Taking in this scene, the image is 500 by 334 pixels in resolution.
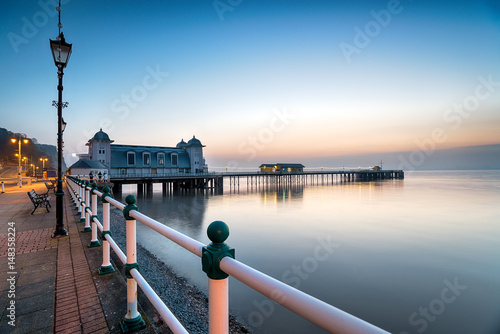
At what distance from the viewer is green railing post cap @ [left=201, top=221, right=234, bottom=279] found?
3.96 ft

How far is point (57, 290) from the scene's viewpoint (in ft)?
11.7

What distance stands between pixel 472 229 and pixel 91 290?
23.9 metres

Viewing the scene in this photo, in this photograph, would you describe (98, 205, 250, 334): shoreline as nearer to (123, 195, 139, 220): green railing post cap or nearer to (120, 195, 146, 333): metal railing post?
(120, 195, 146, 333): metal railing post

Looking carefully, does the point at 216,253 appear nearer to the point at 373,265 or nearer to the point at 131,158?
the point at 373,265

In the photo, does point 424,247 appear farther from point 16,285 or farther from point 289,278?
point 16,285

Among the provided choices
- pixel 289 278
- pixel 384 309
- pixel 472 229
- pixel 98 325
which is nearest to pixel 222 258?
pixel 98 325

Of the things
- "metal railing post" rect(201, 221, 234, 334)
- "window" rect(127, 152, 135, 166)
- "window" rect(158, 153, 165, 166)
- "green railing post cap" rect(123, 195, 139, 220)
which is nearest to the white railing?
"metal railing post" rect(201, 221, 234, 334)

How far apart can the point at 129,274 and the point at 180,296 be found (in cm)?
533

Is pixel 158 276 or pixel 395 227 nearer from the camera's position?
pixel 158 276

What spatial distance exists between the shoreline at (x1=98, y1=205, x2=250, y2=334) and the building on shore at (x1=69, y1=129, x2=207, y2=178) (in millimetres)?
30916

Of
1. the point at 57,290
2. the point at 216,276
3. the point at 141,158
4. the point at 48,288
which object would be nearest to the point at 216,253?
the point at 216,276

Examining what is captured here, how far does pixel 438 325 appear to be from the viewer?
284 inches

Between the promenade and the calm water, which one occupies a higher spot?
the promenade

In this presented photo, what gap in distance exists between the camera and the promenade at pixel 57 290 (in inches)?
112
